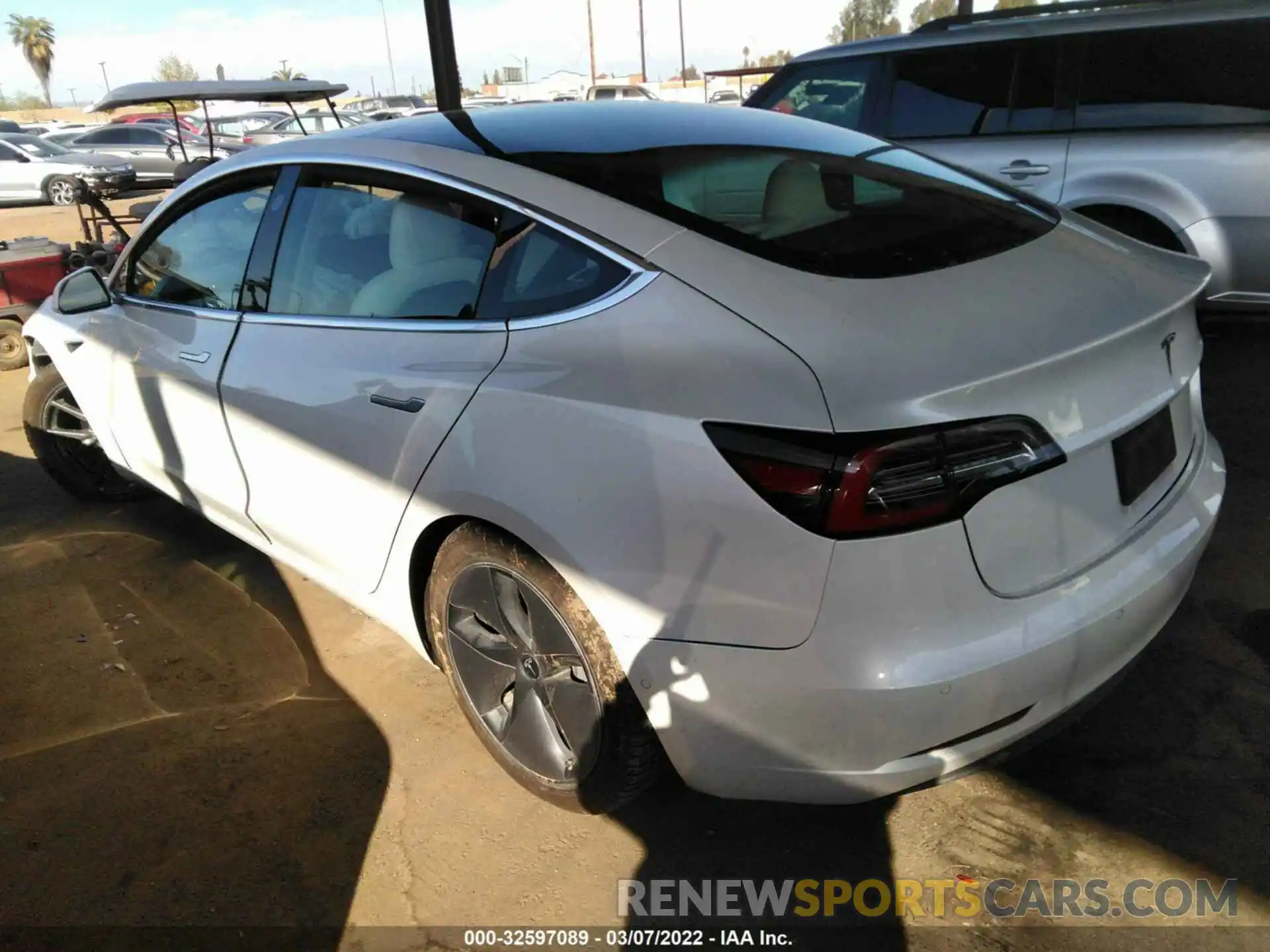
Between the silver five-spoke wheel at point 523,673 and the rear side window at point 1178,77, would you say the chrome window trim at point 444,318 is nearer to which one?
the silver five-spoke wheel at point 523,673

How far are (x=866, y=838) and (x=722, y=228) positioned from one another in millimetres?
1472

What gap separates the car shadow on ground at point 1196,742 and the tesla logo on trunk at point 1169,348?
0.72m

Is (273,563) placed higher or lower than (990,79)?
lower

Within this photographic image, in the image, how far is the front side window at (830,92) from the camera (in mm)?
5535

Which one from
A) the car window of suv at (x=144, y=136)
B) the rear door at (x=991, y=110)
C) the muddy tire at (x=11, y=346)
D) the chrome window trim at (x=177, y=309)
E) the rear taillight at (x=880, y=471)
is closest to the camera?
the rear taillight at (x=880, y=471)

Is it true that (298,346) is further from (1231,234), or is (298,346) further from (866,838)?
(1231,234)

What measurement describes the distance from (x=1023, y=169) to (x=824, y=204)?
10.6 feet

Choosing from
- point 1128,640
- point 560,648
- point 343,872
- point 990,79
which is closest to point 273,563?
point 343,872

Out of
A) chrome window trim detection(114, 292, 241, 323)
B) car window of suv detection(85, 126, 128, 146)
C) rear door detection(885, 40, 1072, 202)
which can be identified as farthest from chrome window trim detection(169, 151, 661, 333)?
car window of suv detection(85, 126, 128, 146)

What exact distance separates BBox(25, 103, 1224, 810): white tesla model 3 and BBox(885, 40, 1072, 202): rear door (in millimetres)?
2631

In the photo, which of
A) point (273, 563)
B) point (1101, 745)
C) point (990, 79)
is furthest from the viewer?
point (990, 79)

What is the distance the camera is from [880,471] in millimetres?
1609

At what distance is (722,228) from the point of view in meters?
2.04

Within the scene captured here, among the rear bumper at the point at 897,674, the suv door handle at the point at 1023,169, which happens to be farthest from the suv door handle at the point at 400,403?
the suv door handle at the point at 1023,169
